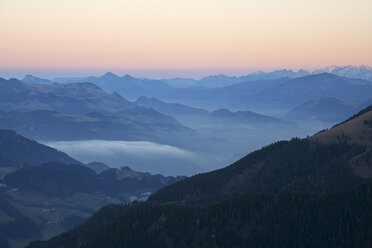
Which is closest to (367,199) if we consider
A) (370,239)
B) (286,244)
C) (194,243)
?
(370,239)

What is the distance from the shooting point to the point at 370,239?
172 metres

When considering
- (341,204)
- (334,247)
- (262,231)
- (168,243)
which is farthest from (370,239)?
(168,243)

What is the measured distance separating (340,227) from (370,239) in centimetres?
1355

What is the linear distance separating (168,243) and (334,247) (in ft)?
214

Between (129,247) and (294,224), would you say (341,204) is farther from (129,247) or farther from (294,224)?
(129,247)

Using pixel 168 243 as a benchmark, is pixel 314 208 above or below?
above

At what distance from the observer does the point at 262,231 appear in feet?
630

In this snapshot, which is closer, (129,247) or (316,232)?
(316,232)

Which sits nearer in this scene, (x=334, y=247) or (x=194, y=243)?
(x=334, y=247)

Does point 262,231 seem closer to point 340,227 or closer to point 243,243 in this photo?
point 243,243

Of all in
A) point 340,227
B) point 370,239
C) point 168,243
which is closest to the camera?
point 370,239

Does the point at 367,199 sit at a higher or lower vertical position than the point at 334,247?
higher

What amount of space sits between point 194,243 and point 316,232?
1902 inches

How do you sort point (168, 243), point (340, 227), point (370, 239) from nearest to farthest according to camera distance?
point (370, 239)
point (340, 227)
point (168, 243)
